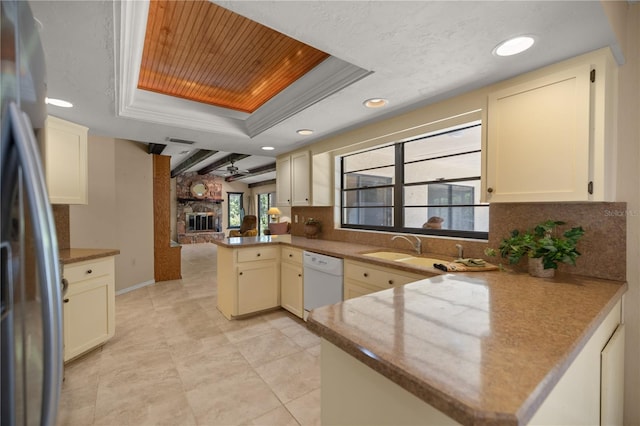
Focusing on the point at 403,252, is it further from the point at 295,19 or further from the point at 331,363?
the point at 295,19

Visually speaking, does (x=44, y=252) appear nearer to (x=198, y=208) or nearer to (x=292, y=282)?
(x=292, y=282)

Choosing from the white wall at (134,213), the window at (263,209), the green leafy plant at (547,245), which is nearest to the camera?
the green leafy plant at (547,245)

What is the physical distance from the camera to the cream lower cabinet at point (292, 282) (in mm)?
3059

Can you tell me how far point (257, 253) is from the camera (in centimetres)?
318

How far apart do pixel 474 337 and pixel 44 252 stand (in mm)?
1092

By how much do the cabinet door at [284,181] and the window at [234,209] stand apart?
8.09 meters

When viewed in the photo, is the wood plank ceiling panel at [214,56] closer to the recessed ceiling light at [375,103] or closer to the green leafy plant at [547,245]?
the recessed ceiling light at [375,103]

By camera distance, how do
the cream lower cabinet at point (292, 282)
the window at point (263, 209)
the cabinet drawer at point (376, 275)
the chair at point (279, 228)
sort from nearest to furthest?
the cabinet drawer at point (376, 275) < the cream lower cabinet at point (292, 282) < the chair at point (279, 228) < the window at point (263, 209)

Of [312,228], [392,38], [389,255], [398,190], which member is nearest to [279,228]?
[312,228]

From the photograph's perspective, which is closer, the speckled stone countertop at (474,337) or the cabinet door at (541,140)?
the speckled stone countertop at (474,337)

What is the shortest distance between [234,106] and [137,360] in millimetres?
2554

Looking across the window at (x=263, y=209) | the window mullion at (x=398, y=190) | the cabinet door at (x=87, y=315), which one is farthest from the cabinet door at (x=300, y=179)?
the window at (x=263, y=209)

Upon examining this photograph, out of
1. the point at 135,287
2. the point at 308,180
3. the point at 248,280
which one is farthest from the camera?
the point at 135,287

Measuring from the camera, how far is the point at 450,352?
75 centimetres
